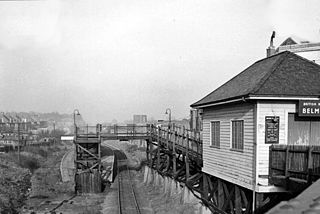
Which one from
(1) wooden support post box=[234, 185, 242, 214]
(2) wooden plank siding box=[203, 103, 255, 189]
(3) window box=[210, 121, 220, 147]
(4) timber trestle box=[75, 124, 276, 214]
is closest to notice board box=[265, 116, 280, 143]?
(2) wooden plank siding box=[203, 103, 255, 189]

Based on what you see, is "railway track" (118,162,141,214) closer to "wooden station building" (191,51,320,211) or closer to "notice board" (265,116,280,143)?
"wooden station building" (191,51,320,211)

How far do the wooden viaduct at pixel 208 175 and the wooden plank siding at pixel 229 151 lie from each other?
21.8 inches

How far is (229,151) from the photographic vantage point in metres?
12.1

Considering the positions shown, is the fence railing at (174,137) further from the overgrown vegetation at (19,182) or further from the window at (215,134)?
the overgrown vegetation at (19,182)

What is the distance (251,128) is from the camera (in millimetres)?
10438

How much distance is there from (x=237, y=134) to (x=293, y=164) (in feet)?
8.72

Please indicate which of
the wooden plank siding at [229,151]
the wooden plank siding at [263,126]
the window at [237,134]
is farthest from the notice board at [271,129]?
the window at [237,134]

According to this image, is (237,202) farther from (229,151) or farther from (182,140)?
(182,140)

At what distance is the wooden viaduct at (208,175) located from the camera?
891cm

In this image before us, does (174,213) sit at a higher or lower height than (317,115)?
lower

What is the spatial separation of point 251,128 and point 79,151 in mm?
19386

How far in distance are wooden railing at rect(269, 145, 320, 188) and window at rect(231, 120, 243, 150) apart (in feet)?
4.67

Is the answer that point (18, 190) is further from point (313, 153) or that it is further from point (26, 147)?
point (26, 147)

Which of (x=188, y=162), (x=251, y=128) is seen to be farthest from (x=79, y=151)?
(x=251, y=128)
